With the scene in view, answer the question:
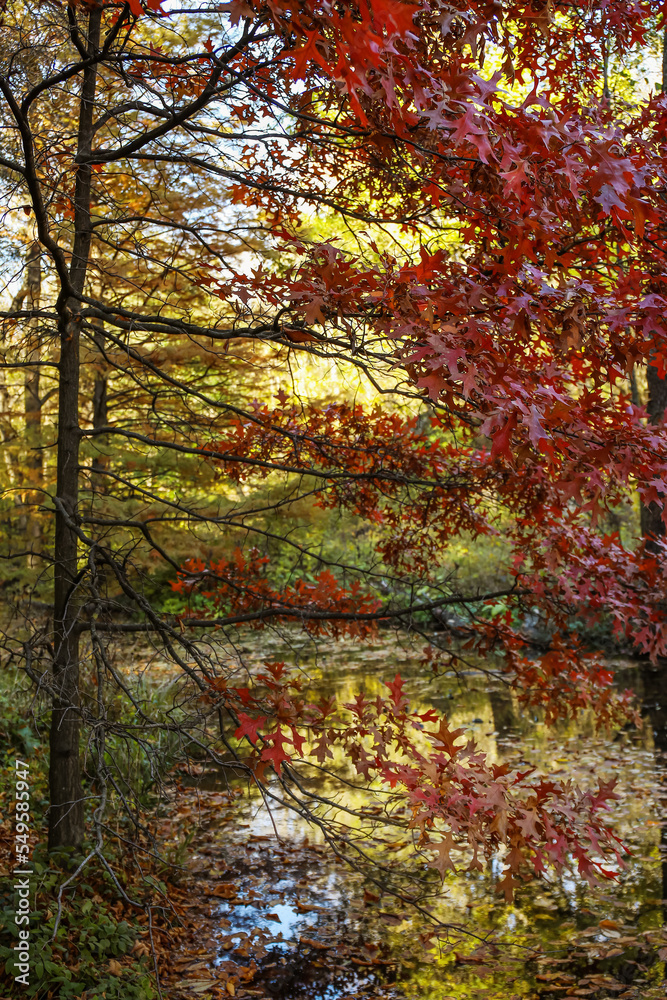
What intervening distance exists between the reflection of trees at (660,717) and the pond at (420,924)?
0.03 m

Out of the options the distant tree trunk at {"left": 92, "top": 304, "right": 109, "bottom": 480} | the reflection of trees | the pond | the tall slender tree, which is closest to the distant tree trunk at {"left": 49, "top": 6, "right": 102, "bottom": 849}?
the tall slender tree

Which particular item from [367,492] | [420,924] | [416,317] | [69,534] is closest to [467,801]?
[416,317]

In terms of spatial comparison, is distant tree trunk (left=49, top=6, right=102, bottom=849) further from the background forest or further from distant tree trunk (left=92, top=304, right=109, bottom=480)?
distant tree trunk (left=92, top=304, right=109, bottom=480)

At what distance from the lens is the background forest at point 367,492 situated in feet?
7.06

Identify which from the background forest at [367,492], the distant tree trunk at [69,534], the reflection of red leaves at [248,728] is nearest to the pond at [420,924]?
the background forest at [367,492]

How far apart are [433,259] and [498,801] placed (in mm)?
1583

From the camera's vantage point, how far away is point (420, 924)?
13.2 feet

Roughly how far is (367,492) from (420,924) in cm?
228

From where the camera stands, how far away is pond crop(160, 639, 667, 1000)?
3.42m

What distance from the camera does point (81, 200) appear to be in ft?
12.5

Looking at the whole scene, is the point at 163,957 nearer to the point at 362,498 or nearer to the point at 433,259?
the point at 362,498

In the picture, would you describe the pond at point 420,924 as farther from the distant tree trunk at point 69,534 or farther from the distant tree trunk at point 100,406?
the distant tree trunk at point 100,406

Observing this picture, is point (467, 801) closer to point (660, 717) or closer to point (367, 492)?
point (367, 492)

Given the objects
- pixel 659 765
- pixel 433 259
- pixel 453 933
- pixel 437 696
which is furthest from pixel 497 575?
pixel 433 259
